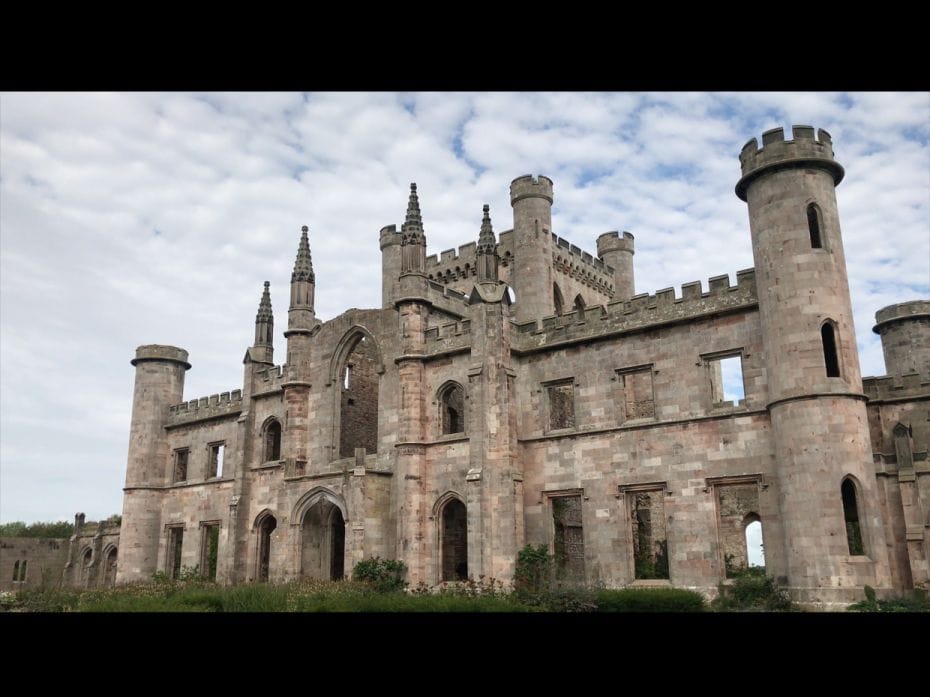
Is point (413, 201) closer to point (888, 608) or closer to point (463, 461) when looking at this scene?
point (463, 461)

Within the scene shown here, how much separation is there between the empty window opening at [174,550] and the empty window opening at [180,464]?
246 cm

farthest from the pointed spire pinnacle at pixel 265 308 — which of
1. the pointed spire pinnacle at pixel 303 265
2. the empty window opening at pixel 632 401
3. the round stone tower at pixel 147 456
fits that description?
the empty window opening at pixel 632 401

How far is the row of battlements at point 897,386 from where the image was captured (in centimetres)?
2219

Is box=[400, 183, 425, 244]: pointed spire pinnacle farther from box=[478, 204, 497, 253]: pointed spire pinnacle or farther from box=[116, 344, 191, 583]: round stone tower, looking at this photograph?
box=[116, 344, 191, 583]: round stone tower

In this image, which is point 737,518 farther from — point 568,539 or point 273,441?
point 273,441

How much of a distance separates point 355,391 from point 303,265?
5629mm

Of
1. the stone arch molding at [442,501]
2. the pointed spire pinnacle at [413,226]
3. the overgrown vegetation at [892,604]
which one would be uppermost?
the pointed spire pinnacle at [413,226]

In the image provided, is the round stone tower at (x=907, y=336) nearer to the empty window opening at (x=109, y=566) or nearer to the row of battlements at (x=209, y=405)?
the row of battlements at (x=209, y=405)

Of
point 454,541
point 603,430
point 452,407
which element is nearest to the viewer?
point 603,430

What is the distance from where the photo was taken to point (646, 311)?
23.2m

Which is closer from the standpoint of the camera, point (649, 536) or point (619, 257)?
point (649, 536)

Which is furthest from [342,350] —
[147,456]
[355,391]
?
[147,456]
